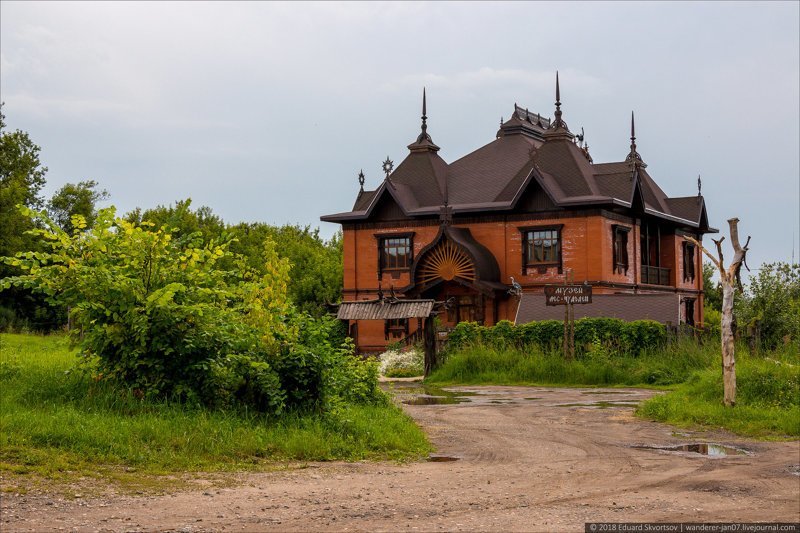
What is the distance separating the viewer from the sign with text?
3188 cm

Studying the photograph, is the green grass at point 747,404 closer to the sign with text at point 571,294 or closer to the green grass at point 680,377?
the green grass at point 680,377

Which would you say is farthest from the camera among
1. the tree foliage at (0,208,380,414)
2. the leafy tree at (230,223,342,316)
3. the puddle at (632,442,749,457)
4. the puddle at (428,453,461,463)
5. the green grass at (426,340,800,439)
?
the leafy tree at (230,223,342,316)

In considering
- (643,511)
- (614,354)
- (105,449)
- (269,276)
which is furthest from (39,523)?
(614,354)

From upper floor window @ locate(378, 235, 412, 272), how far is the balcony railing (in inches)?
441

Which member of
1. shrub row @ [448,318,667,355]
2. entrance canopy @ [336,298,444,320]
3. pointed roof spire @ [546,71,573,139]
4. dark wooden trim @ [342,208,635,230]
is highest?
pointed roof spire @ [546,71,573,139]

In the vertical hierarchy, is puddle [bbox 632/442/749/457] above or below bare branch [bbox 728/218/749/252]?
below

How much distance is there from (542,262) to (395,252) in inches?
295

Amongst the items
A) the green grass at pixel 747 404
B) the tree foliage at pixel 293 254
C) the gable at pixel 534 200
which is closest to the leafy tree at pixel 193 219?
the tree foliage at pixel 293 254

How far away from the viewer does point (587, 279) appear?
45.0 m

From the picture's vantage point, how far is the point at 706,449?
1530 cm

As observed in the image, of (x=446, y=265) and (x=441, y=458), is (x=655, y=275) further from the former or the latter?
(x=441, y=458)

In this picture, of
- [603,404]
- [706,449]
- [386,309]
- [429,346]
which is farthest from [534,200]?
[706,449]

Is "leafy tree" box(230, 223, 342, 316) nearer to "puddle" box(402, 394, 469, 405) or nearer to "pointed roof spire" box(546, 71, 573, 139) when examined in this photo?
"pointed roof spire" box(546, 71, 573, 139)

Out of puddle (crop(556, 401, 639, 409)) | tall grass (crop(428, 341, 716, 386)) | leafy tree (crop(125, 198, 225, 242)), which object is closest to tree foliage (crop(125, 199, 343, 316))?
leafy tree (crop(125, 198, 225, 242))
